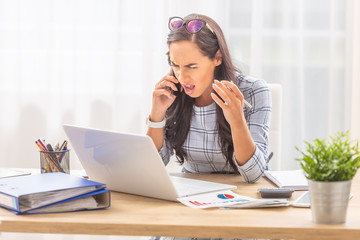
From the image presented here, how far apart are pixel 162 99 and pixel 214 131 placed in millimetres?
208

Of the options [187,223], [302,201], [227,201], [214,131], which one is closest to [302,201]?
[302,201]

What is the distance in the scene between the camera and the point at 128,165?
1192mm

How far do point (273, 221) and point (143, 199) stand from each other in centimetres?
34

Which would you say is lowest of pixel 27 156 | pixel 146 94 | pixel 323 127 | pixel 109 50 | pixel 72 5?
pixel 27 156

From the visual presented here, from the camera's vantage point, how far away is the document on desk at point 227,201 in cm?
110

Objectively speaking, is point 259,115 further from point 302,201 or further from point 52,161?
point 52,161

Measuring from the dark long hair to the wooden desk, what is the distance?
629 mm

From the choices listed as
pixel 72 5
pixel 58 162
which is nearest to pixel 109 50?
pixel 72 5

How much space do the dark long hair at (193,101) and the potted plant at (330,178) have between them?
Result: 0.73 metres

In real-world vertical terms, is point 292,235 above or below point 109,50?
below

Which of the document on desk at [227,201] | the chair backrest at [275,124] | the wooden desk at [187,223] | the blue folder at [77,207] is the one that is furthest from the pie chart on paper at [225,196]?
the chair backrest at [275,124]

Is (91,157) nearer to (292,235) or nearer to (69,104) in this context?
(292,235)

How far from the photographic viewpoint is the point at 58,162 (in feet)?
4.59

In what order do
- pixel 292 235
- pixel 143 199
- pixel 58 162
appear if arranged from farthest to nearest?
pixel 58 162, pixel 143 199, pixel 292 235
